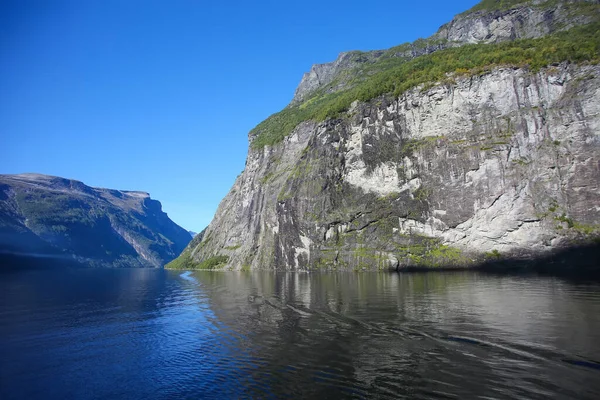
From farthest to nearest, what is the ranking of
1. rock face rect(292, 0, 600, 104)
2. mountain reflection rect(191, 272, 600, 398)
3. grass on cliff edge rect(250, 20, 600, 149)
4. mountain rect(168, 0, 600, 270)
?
rock face rect(292, 0, 600, 104)
grass on cliff edge rect(250, 20, 600, 149)
mountain rect(168, 0, 600, 270)
mountain reflection rect(191, 272, 600, 398)

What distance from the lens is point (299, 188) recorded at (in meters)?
104

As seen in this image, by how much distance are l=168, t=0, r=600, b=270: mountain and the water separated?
4283 centimetres

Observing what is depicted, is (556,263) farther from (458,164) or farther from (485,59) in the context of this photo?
(485,59)

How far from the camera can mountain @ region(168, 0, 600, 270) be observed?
221 feet

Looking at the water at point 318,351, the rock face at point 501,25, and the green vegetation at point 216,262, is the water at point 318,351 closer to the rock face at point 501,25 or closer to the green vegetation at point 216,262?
the green vegetation at point 216,262

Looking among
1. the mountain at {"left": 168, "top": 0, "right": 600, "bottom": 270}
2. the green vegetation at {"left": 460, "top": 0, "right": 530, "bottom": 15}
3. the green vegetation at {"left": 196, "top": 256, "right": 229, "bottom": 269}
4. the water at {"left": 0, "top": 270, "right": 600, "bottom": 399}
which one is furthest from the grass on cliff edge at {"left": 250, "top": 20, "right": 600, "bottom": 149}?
the green vegetation at {"left": 196, "top": 256, "right": 229, "bottom": 269}

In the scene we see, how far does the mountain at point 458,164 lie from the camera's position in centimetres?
6744

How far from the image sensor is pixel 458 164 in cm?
7825

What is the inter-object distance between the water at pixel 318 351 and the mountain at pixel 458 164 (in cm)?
4283

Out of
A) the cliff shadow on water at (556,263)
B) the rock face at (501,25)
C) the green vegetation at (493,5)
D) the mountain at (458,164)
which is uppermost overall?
the green vegetation at (493,5)

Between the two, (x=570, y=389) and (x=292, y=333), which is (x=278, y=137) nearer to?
(x=292, y=333)

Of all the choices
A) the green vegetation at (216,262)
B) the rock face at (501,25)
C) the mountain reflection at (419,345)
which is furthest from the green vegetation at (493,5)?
the green vegetation at (216,262)

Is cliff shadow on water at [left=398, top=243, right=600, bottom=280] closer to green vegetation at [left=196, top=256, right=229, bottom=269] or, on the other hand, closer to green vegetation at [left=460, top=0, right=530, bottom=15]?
green vegetation at [left=196, top=256, right=229, bottom=269]

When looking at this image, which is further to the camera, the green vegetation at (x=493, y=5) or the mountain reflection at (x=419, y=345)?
the green vegetation at (x=493, y=5)
